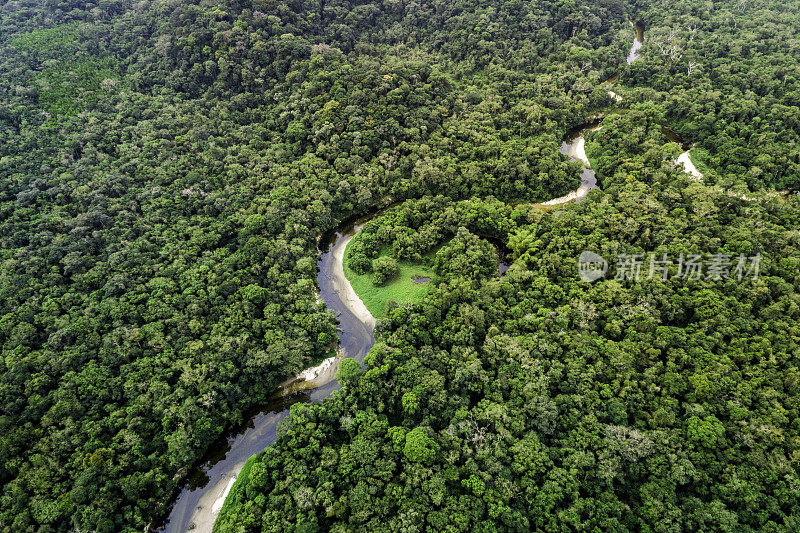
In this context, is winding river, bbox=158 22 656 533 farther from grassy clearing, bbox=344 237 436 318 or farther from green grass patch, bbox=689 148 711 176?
green grass patch, bbox=689 148 711 176

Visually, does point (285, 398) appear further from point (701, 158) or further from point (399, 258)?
point (701, 158)

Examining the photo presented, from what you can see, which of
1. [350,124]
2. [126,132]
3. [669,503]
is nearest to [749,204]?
[669,503]

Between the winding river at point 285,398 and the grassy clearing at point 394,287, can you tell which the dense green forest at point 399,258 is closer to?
the winding river at point 285,398

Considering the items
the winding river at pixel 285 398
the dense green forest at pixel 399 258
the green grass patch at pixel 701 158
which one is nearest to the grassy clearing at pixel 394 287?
the winding river at pixel 285 398

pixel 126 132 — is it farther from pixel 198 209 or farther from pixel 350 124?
pixel 350 124

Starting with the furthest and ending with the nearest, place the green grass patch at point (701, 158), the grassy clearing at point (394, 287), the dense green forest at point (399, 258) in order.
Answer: the green grass patch at point (701, 158) < the grassy clearing at point (394, 287) < the dense green forest at point (399, 258)

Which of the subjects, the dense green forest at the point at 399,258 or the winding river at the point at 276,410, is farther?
the winding river at the point at 276,410
